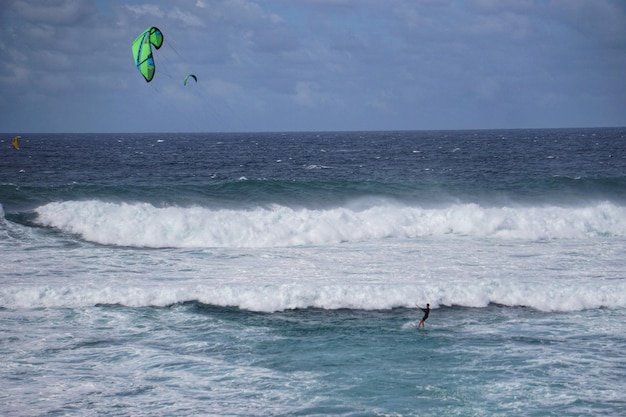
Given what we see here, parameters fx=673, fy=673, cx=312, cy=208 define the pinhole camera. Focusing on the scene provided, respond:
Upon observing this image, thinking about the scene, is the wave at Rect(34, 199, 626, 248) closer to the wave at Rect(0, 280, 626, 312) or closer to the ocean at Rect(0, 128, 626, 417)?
the ocean at Rect(0, 128, 626, 417)

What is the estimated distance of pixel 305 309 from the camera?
1680 cm

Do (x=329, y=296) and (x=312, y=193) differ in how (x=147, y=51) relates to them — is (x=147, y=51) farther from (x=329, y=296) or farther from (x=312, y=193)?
(x=312, y=193)

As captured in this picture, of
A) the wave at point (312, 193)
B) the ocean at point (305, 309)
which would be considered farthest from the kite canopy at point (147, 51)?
the wave at point (312, 193)

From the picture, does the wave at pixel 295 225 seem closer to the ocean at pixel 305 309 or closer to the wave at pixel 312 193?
the ocean at pixel 305 309

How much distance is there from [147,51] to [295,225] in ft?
28.1

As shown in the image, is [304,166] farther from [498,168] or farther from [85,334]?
[85,334]

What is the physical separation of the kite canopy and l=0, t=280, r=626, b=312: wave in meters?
6.76

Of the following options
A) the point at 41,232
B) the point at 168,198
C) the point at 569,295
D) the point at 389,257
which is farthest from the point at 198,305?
the point at 168,198

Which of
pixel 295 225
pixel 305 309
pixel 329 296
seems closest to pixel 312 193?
pixel 295 225

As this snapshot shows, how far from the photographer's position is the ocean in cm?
1151

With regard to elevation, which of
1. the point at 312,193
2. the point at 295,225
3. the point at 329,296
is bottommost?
the point at 329,296

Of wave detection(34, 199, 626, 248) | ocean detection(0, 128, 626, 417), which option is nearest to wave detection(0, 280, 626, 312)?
ocean detection(0, 128, 626, 417)

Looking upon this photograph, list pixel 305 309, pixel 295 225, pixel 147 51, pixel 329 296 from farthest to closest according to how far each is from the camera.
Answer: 1. pixel 295 225
2. pixel 147 51
3. pixel 329 296
4. pixel 305 309

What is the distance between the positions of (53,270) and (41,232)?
6336 millimetres
